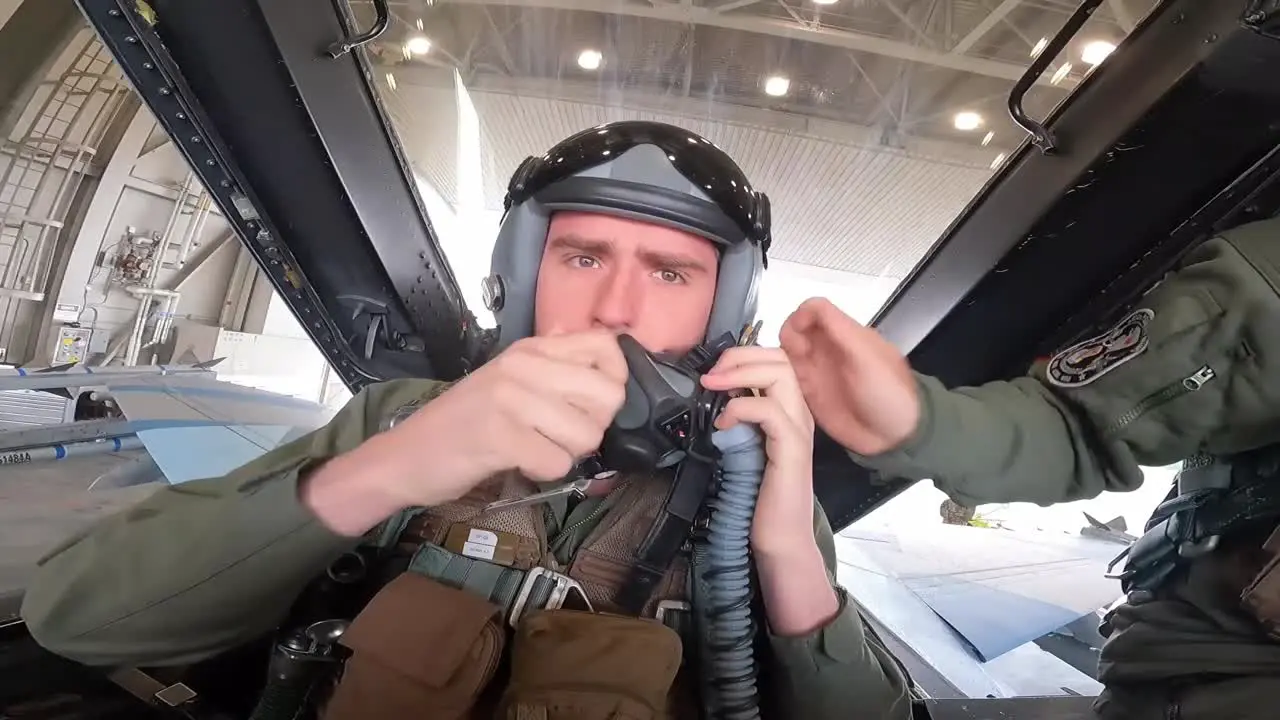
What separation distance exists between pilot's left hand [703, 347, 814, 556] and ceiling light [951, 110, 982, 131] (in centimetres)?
75

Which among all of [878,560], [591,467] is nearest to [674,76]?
[591,467]

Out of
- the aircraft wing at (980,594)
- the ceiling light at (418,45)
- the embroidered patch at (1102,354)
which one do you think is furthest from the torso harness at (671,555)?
the aircraft wing at (980,594)

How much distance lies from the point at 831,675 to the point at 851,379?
478 millimetres

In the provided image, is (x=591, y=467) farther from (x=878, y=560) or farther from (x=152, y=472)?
(x=152, y=472)

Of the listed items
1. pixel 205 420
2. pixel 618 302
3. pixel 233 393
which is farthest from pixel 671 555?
pixel 233 393

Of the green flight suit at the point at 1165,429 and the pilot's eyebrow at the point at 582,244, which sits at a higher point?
the pilot's eyebrow at the point at 582,244

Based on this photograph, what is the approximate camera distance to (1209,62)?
3.11 feet

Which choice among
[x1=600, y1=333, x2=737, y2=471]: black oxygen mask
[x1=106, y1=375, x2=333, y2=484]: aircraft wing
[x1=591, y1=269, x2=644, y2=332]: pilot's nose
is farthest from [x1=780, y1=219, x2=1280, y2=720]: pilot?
[x1=106, y1=375, x2=333, y2=484]: aircraft wing

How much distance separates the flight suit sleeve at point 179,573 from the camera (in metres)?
0.84

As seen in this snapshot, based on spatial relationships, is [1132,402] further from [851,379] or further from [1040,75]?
[1040,75]

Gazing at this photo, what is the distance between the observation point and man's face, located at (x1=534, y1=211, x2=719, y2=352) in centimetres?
107

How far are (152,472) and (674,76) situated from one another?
12.2 feet

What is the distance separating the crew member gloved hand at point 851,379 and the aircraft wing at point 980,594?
139 centimetres

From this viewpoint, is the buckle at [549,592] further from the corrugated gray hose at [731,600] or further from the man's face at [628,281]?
the man's face at [628,281]
